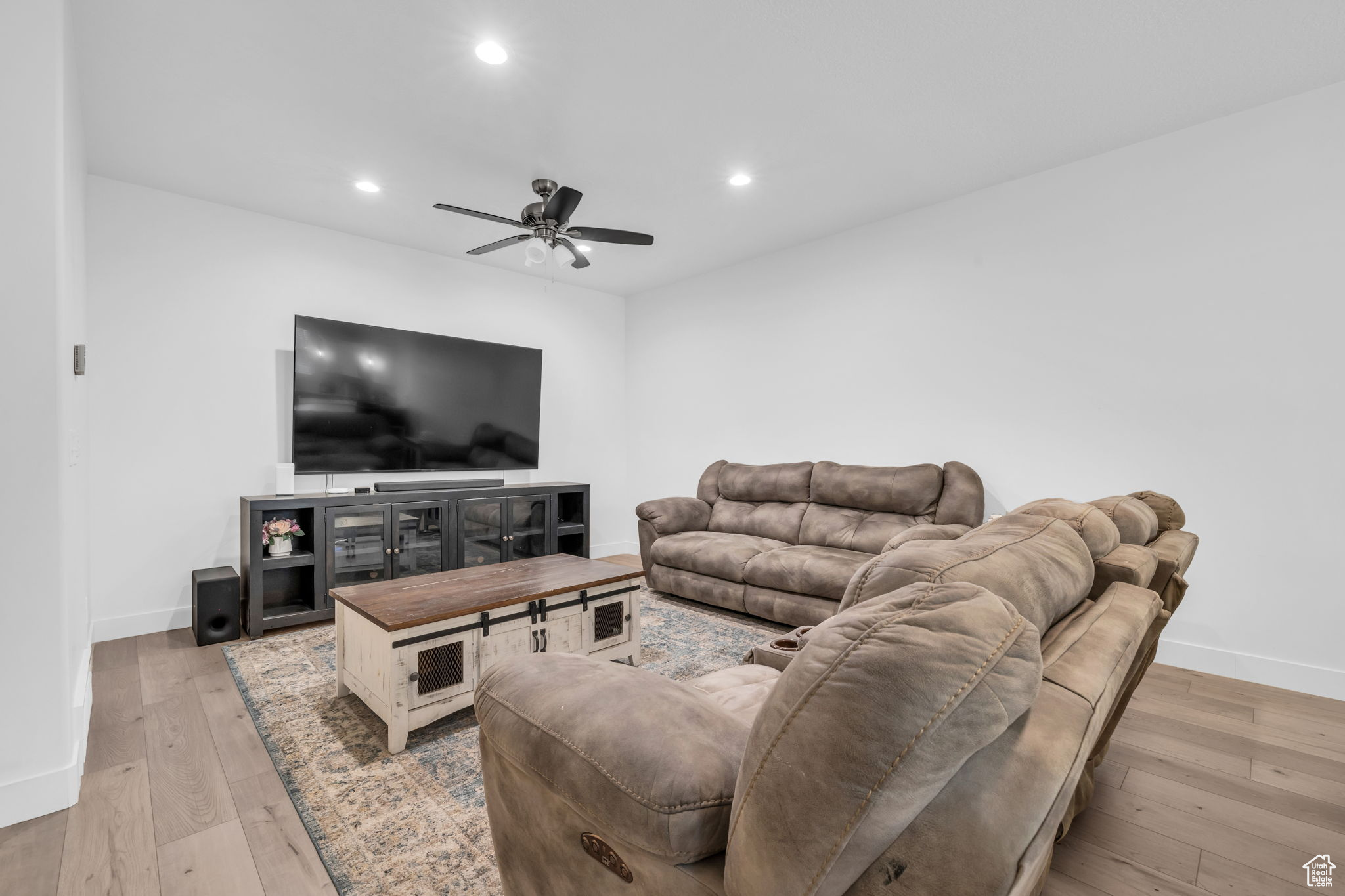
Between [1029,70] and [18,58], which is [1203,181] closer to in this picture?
[1029,70]

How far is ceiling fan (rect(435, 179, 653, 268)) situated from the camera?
→ 293 centimetres

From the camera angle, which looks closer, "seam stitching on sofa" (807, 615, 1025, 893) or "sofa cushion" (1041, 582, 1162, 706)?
"seam stitching on sofa" (807, 615, 1025, 893)

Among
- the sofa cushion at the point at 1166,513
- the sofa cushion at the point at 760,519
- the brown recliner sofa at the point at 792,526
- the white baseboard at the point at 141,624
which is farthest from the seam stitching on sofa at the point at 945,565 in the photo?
the white baseboard at the point at 141,624

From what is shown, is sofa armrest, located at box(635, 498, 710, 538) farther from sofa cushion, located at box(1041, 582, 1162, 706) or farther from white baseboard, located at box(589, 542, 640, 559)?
sofa cushion, located at box(1041, 582, 1162, 706)

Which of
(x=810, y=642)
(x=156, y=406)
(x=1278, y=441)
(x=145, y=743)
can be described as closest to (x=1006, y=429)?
Result: (x=1278, y=441)

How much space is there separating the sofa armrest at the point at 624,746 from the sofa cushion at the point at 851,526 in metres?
2.84

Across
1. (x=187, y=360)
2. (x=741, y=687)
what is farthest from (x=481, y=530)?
(x=741, y=687)

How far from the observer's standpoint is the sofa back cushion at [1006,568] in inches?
33.2

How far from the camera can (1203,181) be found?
291 cm

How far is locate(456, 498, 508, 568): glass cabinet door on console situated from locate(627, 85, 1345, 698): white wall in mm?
2492

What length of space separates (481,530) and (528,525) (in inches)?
16.2

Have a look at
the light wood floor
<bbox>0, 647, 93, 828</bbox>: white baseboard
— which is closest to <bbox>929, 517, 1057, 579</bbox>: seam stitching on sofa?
the light wood floor

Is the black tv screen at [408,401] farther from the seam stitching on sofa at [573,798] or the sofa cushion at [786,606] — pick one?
the seam stitching on sofa at [573,798]

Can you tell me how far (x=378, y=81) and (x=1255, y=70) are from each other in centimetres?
376
